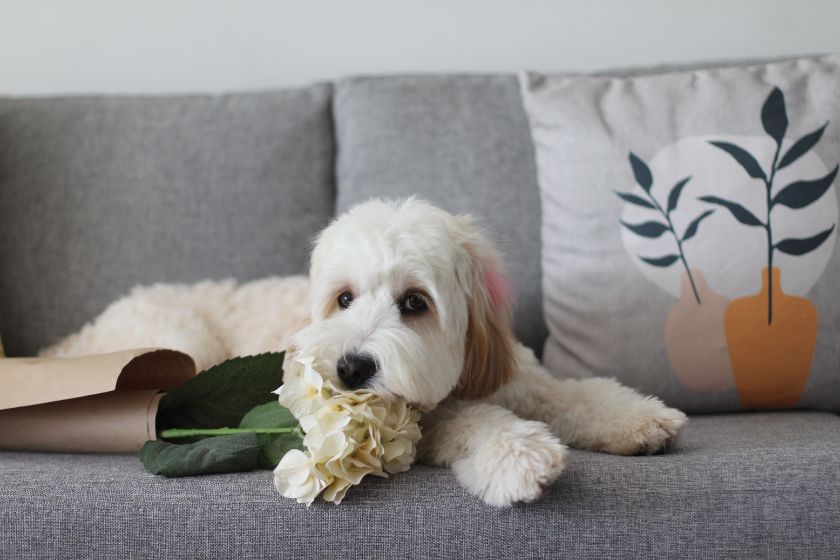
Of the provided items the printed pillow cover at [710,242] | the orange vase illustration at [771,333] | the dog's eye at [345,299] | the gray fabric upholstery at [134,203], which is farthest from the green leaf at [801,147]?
the gray fabric upholstery at [134,203]

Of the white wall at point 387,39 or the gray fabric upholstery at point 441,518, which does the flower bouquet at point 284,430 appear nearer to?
the gray fabric upholstery at point 441,518

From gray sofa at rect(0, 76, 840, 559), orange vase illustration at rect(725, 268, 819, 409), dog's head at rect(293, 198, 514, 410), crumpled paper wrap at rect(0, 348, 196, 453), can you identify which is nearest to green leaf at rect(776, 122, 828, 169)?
orange vase illustration at rect(725, 268, 819, 409)

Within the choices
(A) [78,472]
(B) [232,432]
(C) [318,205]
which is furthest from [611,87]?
(A) [78,472]

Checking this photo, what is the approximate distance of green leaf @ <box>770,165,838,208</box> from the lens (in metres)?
1.88

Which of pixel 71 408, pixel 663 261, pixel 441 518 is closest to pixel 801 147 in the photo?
pixel 663 261

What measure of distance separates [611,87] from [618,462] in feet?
3.75

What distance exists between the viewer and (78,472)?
137 cm

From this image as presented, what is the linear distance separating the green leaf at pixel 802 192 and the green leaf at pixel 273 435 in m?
1.29

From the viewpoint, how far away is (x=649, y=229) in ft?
6.34

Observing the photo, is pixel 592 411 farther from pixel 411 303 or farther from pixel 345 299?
pixel 345 299

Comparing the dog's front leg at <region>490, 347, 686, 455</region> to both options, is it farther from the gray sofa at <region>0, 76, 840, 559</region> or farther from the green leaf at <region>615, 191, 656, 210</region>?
the green leaf at <region>615, 191, 656, 210</region>

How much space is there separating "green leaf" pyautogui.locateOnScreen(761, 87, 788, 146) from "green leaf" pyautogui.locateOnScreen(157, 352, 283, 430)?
1.35m

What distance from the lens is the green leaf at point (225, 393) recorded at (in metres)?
1.52

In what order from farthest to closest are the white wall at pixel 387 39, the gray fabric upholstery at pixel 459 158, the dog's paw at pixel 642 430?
the white wall at pixel 387 39, the gray fabric upholstery at pixel 459 158, the dog's paw at pixel 642 430
